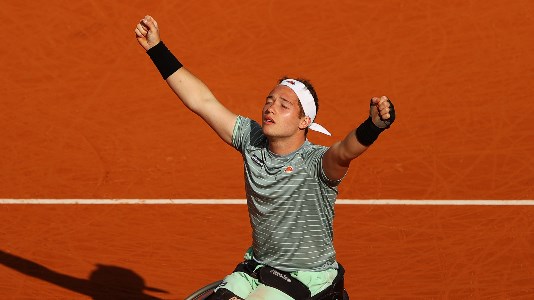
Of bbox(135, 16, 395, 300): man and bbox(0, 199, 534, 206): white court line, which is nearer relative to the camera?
bbox(135, 16, 395, 300): man

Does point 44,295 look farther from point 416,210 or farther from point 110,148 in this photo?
point 416,210

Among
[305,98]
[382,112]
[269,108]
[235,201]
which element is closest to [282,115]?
[269,108]

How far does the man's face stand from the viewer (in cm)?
620

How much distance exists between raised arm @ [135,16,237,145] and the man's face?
0.41m

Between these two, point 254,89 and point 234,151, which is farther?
point 254,89

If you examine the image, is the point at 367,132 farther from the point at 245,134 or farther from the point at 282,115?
the point at 245,134

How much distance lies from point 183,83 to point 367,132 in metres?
1.54

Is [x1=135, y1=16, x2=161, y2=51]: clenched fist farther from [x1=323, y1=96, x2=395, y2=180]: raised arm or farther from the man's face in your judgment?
[x1=323, y1=96, x2=395, y2=180]: raised arm

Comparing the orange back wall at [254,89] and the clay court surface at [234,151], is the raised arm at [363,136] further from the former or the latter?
the orange back wall at [254,89]

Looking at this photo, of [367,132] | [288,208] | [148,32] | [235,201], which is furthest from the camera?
[235,201]

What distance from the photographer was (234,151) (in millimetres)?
10648

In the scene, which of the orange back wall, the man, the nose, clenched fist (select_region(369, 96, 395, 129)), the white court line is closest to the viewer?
clenched fist (select_region(369, 96, 395, 129))

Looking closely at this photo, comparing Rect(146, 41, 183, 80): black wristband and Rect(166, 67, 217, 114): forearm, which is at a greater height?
Rect(146, 41, 183, 80): black wristband

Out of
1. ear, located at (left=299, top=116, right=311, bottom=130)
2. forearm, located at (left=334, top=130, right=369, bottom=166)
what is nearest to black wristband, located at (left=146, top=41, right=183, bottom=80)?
ear, located at (left=299, top=116, right=311, bottom=130)
